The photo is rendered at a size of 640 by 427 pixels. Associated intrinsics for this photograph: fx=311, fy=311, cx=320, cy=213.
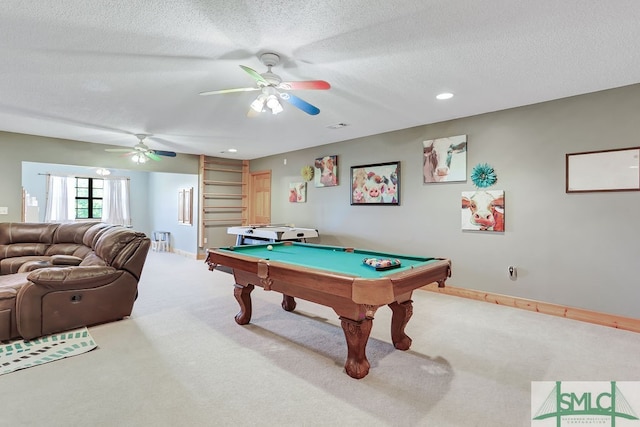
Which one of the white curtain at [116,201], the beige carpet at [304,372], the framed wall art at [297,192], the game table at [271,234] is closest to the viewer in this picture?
the beige carpet at [304,372]

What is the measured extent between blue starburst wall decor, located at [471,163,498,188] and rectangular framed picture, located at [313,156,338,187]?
2.39 meters

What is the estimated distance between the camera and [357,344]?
2213 mm

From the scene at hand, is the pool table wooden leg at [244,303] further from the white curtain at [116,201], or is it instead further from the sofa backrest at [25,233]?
the white curtain at [116,201]

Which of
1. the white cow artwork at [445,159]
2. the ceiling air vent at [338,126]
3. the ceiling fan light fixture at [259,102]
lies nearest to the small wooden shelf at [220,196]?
the ceiling air vent at [338,126]

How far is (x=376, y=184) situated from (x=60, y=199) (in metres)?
8.50

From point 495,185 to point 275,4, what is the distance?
3320 millimetres

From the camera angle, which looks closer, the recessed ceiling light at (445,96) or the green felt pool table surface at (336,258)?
the green felt pool table surface at (336,258)

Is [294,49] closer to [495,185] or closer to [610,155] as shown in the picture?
[495,185]

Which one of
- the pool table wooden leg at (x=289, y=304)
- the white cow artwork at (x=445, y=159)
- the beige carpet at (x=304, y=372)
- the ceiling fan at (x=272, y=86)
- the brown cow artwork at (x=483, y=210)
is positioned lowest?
the beige carpet at (x=304, y=372)

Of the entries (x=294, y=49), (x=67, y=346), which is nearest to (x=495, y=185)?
(x=294, y=49)

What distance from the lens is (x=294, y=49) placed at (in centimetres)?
238

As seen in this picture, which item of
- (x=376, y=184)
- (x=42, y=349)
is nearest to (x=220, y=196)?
(x=376, y=184)

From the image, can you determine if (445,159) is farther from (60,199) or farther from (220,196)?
(60,199)

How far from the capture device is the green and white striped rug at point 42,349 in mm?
2387
